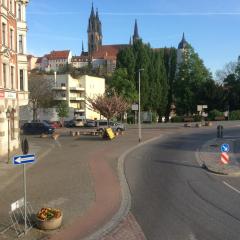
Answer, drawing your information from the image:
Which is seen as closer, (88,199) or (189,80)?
(88,199)

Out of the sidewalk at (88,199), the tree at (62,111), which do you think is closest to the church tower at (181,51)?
the tree at (62,111)

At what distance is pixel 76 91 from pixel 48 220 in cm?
9791

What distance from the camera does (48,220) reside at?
14.3 metres

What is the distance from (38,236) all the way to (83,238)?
1291 mm

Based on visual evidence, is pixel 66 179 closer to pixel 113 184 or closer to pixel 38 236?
pixel 113 184

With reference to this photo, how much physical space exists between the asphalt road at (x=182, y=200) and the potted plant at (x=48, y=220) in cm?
253

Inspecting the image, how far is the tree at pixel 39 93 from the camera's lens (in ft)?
301

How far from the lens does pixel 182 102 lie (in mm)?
99062

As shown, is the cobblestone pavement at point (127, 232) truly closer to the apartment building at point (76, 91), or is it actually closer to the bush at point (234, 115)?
the bush at point (234, 115)

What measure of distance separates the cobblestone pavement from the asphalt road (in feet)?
0.65

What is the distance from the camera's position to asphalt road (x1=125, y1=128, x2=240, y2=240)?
46.0 ft

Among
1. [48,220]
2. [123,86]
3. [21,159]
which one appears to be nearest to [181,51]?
[123,86]

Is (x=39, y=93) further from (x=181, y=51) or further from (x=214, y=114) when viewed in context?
(x=181, y=51)

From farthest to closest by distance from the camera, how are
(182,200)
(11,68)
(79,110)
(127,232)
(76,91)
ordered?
(76,91) → (79,110) → (11,68) → (182,200) → (127,232)
